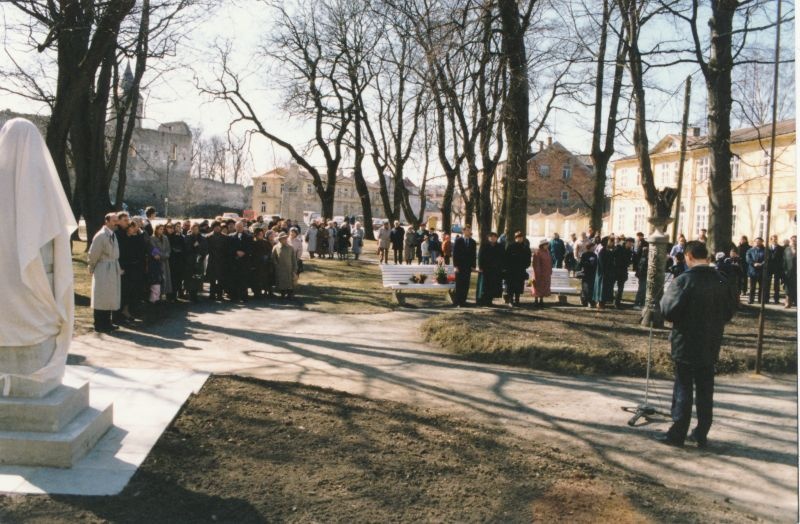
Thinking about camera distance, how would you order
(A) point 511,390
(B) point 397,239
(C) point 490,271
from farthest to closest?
(B) point 397,239 → (C) point 490,271 → (A) point 511,390

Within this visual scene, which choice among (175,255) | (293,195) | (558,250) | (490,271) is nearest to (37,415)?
(175,255)

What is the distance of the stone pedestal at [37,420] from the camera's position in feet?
14.9

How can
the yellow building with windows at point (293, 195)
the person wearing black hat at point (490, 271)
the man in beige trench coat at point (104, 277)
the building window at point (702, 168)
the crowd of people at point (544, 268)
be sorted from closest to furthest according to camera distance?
the man in beige trench coat at point (104, 277)
the person wearing black hat at point (490, 271)
the crowd of people at point (544, 268)
the building window at point (702, 168)
the yellow building with windows at point (293, 195)

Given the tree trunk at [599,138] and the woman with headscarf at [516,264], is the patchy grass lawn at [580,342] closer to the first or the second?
the woman with headscarf at [516,264]

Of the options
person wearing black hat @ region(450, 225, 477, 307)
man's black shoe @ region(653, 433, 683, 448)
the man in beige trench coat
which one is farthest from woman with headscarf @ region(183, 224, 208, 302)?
man's black shoe @ region(653, 433, 683, 448)

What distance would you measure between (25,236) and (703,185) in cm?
4346

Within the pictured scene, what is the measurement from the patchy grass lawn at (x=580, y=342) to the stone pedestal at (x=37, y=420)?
231 inches

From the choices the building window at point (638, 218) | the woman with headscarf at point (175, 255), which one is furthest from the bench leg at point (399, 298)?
the building window at point (638, 218)

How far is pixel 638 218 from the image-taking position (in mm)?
53531

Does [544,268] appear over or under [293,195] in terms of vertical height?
under

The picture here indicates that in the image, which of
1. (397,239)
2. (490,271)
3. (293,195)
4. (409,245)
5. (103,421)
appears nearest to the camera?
(103,421)

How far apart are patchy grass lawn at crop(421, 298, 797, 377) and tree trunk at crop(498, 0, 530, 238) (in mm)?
3706

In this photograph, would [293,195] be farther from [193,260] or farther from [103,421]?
[103,421]

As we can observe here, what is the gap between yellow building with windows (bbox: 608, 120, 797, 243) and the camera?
589 inches
